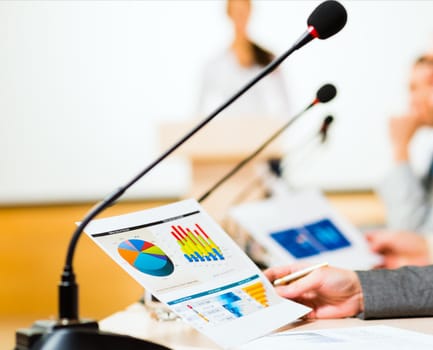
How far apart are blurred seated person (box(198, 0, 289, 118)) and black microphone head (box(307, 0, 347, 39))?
6.37 ft

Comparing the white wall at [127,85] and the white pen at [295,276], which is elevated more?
the white wall at [127,85]

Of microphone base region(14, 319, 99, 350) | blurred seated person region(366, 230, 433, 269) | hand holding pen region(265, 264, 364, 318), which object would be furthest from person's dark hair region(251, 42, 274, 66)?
microphone base region(14, 319, 99, 350)

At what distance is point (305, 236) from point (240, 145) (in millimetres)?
898

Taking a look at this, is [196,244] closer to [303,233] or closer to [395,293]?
[395,293]

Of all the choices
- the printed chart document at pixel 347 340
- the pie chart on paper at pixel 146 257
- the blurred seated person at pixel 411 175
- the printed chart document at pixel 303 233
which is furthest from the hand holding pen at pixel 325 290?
the blurred seated person at pixel 411 175

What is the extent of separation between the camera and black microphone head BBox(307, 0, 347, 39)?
108 cm

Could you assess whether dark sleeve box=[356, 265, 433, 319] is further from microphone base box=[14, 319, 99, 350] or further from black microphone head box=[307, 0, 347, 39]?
microphone base box=[14, 319, 99, 350]

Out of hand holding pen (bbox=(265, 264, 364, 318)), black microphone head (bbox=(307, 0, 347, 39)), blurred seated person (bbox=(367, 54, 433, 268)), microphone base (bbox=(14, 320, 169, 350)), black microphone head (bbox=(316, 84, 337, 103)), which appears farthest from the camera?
blurred seated person (bbox=(367, 54, 433, 268))

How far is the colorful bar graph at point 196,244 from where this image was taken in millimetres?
1112

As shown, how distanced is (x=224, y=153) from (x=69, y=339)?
6.25ft

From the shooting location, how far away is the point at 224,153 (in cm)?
267

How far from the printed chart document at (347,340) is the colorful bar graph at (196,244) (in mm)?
164

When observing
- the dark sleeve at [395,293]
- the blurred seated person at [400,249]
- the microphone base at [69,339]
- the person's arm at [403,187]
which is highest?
the person's arm at [403,187]

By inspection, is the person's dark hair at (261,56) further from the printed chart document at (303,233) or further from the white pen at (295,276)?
the white pen at (295,276)
